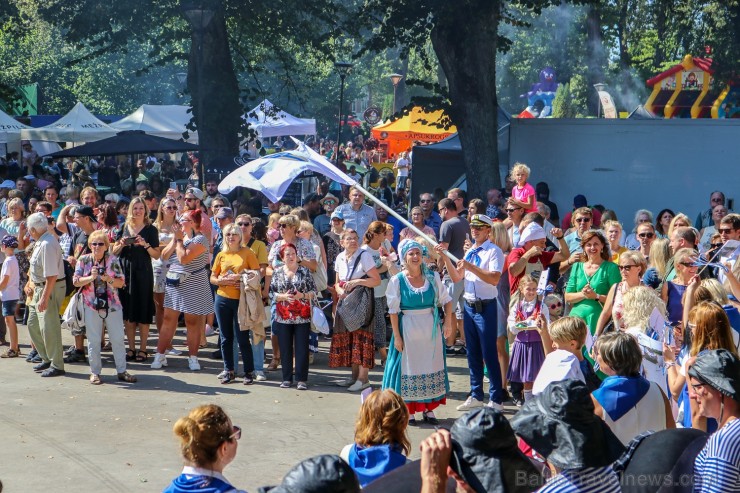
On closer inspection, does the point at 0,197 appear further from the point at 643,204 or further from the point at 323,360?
the point at 643,204

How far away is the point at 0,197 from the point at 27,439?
8880 millimetres

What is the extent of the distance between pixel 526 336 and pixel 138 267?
15.0 ft

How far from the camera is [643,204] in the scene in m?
18.0

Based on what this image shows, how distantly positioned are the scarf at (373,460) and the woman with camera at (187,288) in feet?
20.9

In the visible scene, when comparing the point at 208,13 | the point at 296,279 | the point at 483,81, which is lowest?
the point at 296,279

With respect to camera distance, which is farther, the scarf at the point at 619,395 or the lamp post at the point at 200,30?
the lamp post at the point at 200,30

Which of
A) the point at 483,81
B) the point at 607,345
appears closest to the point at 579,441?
the point at 607,345

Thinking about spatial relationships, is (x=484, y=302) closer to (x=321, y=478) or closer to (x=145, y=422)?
(x=145, y=422)

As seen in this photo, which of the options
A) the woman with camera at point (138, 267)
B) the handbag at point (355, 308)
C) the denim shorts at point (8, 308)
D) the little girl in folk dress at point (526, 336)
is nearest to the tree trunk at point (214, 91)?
the denim shorts at point (8, 308)

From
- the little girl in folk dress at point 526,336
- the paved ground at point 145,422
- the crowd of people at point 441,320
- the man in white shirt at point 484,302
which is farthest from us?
the man in white shirt at point 484,302

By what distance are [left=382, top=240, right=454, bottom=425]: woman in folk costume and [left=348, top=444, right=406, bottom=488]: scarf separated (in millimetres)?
4035

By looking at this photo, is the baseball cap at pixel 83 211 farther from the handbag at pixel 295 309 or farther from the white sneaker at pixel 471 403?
the white sneaker at pixel 471 403

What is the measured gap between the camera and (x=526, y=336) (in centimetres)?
935

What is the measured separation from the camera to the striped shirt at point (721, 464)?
A: 410cm
